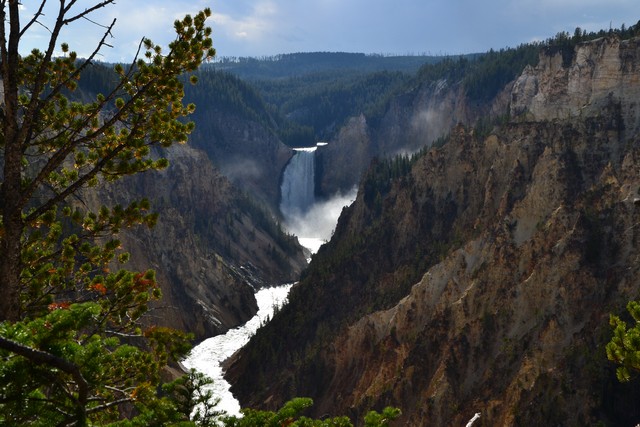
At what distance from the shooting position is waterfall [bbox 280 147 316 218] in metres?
155

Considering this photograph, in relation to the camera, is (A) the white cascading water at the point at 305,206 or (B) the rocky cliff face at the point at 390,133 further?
(A) the white cascading water at the point at 305,206

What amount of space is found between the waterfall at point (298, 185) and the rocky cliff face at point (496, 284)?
282ft

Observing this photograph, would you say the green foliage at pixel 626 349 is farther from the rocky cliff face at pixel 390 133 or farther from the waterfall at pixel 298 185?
the waterfall at pixel 298 185

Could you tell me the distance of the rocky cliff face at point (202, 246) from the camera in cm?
7650

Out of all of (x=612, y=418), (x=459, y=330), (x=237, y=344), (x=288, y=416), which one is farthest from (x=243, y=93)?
(x=288, y=416)

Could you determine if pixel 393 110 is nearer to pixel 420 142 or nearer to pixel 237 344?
pixel 420 142

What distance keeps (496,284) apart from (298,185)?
124 m

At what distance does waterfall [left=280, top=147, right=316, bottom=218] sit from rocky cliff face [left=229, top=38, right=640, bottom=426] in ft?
282

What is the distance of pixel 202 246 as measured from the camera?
9419 centimetres

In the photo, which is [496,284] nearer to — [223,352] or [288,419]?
[288,419]

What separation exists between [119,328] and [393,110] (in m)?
156

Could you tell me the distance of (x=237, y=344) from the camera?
7388 centimetres

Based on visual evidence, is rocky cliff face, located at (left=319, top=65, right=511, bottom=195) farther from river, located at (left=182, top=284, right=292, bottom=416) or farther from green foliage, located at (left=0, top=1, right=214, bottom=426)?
green foliage, located at (left=0, top=1, right=214, bottom=426)

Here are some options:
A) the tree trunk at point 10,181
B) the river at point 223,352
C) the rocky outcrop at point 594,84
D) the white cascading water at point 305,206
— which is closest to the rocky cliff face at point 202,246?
the river at point 223,352
